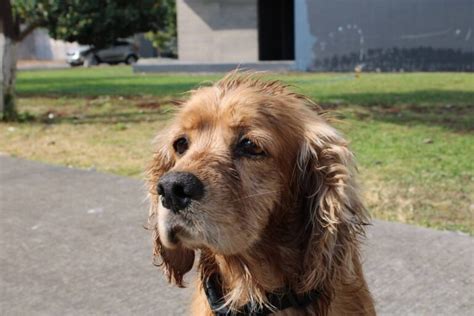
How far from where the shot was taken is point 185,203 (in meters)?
2.46

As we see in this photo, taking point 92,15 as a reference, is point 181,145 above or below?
below

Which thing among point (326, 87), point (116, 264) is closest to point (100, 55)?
point (326, 87)

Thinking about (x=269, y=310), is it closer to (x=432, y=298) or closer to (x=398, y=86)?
(x=432, y=298)

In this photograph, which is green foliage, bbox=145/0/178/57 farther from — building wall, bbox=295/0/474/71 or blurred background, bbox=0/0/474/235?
building wall, bbox=295/0/474/71

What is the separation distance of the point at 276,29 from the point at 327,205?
3424cm

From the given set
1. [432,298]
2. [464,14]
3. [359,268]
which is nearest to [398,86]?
[464,14]

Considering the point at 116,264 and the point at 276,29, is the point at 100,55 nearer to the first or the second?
the point at 276,29

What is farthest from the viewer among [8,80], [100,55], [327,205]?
[100,55]

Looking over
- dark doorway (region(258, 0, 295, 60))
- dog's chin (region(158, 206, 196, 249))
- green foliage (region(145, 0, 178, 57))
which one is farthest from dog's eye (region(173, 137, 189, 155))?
green foliage (region(145, 0, 178, 57))

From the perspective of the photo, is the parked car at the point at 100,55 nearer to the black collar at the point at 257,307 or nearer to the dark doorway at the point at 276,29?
the dark doorway at the point at 276,29

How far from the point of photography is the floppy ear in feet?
10.2

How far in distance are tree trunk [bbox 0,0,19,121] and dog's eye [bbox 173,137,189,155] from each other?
9746 mm

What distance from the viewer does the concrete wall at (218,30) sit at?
33.3 metres

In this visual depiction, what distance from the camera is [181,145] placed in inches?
116
